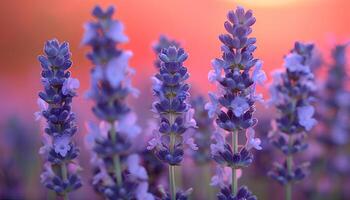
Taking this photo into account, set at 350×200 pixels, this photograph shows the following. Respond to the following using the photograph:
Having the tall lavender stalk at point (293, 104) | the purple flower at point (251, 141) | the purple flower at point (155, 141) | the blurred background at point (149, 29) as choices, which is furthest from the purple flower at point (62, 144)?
the blurred background at point (149, 29)

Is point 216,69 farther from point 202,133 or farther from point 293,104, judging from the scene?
point 202,133

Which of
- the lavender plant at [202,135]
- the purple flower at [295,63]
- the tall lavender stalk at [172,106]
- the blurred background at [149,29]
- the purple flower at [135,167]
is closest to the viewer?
the purple flower at [135,167]

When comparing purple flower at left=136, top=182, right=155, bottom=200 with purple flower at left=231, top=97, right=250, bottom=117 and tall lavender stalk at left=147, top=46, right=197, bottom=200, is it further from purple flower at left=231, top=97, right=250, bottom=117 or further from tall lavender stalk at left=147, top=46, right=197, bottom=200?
purple flower at left=231, top=97, right=250, bottom=117

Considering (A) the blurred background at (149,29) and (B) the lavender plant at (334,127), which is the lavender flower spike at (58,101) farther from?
(A) the blurred background at (149,29)

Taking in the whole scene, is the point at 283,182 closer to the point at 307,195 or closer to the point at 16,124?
the point at 307,195

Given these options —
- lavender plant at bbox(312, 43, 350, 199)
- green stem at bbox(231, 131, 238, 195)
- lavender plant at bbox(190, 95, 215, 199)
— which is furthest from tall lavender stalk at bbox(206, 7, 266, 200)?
lavender plant at bbox(312, 43, 350, 199)

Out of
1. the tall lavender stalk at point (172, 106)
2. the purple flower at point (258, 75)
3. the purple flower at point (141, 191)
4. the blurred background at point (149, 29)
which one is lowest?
the purple flower at point (141, 191)
